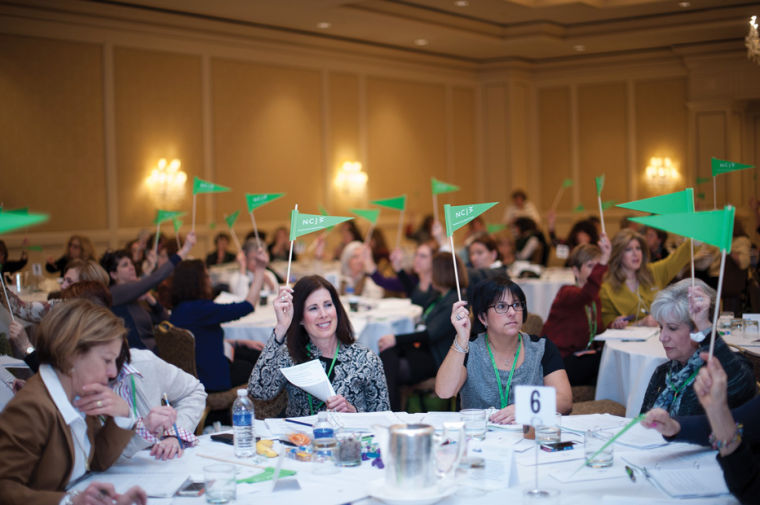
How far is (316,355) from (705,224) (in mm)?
1739

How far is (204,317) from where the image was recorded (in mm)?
4867

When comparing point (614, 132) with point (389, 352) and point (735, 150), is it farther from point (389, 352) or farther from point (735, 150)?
point (389, 352)

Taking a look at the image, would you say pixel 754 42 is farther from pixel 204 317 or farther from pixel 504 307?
pixel 204 317

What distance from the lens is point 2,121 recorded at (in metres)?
8.22

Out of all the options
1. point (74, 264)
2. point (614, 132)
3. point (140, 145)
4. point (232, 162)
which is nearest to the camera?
point (74, 264)

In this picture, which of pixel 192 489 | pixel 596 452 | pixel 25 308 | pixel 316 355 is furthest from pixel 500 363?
pixel 25 308

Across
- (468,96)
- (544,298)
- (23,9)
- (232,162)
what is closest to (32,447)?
(544,298)

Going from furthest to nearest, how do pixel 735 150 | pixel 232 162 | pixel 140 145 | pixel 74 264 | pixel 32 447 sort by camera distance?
pixel 735 150
pixel 232 162
pixel 140 145
pixel 74 264
pixel 32 447

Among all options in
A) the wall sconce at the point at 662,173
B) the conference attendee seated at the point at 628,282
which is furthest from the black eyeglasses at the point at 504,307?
the wall sconce at the point at 662,173

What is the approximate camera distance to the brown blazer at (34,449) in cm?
211

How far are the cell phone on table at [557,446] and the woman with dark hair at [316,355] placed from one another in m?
0.94

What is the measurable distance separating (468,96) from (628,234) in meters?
8.66

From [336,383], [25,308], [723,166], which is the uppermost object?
[723,166]

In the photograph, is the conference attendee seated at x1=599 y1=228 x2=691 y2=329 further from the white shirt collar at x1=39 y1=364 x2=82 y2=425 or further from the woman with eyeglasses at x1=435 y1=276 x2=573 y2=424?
the white shirt collar at x1=39 y1=364 x2=82 y2=425
